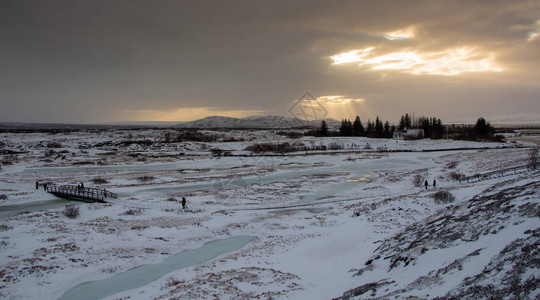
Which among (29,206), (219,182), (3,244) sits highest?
(3,244)

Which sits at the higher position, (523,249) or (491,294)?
(523,249)

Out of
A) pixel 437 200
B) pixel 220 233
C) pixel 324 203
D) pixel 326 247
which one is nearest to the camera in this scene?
pixel 326 247

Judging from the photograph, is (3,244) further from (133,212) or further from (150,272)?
(150,272)

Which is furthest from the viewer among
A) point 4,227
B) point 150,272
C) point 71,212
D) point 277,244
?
point 71,212

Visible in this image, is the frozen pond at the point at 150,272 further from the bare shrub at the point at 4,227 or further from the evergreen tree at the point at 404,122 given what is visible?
the evergreen tree at the point at 404,122

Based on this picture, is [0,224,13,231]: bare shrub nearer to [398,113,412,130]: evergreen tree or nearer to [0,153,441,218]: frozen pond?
[0,153,441,218]: frozen pond

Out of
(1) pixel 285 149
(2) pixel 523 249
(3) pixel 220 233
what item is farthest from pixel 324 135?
(2) pixel 523 249

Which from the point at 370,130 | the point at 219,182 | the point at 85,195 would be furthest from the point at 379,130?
the point at 85,195

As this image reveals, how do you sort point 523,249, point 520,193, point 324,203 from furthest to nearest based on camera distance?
point 324,203
point 520,193
point 523,249

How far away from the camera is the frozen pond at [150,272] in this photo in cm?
1270

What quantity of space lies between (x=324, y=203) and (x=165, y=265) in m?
15.8

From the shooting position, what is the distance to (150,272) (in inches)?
576

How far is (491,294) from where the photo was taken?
6203 mm

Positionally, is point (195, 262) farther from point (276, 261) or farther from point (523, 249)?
point (523, 249)
